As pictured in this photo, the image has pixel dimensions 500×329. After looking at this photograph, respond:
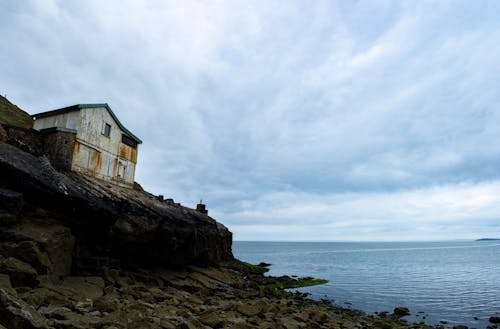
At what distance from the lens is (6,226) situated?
1694 cm

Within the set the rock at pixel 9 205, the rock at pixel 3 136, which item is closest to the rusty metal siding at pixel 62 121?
the rock at pixel 3 136

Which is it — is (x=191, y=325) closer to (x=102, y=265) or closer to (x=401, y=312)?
(x=102, y=265)

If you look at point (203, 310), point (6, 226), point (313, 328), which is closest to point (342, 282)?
point (313, 328)

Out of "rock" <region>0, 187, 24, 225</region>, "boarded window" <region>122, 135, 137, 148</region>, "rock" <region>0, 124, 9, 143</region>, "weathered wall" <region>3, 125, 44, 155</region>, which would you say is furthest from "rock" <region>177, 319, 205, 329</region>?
"boarded window" <region>122, 135, 137, 148</region>

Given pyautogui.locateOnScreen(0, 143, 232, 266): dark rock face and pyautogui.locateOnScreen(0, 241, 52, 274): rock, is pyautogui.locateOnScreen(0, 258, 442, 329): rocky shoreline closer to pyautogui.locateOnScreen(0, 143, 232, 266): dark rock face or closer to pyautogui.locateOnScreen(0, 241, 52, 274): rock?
pyautogui.locateOnScreen(0, 241, 52, 274): rock

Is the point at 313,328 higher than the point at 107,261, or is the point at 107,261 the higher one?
the point at 107,261

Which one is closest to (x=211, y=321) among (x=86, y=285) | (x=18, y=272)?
(x=86, y=285)

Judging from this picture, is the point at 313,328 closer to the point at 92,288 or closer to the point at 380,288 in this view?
the point at 92,288

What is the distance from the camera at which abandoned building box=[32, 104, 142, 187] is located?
25.4m

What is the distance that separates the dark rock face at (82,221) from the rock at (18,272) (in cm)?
167

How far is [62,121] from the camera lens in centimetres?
2766

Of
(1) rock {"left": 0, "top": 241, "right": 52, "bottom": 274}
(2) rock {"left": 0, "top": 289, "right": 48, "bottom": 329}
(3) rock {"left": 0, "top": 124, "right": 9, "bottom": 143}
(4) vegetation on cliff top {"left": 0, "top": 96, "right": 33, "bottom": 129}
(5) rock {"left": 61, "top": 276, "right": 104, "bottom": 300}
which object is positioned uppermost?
(4) vegetation on cliff top {"left": 0, "top": 96, "right": 33, "bottom": 129}

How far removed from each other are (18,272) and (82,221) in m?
8.84

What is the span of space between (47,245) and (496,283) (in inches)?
2276
